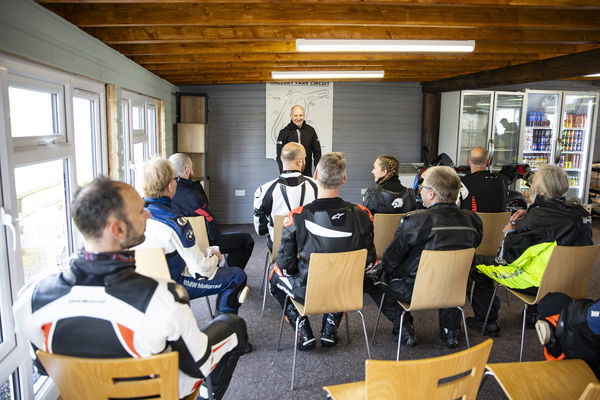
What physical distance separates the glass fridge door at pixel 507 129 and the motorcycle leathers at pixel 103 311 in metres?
7.18

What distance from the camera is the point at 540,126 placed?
7957 millimetres

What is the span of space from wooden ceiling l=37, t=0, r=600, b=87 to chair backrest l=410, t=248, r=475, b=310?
154cm

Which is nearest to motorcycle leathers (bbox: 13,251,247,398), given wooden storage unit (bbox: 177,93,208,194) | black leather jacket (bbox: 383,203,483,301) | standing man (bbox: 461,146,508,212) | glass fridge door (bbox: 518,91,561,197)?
black leather jacket (bbox: 383,203,483,301)

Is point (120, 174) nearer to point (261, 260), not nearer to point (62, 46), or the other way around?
point (62, 46)

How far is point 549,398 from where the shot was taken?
1950 mm

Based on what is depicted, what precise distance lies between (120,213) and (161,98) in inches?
193

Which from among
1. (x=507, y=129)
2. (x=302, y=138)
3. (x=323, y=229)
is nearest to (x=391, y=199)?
(x=323, y=229)

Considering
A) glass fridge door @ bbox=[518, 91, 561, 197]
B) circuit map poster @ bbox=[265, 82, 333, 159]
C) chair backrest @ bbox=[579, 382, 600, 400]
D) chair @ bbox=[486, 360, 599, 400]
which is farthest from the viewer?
glass fridge door @ bbox=[518, 91, 561, 197]

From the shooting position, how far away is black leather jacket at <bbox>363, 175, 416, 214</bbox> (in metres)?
4.12

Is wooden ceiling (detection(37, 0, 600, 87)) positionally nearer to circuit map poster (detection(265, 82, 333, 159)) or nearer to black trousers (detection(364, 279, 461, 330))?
black trousers (detection(364, 279, 461, 330))

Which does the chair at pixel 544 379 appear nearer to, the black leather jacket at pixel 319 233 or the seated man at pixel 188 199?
the black leather jacket at pixel 319 233

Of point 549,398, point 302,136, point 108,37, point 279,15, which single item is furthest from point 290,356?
point 302,136

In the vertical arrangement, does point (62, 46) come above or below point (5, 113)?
above

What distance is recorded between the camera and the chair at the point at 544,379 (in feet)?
6.44
